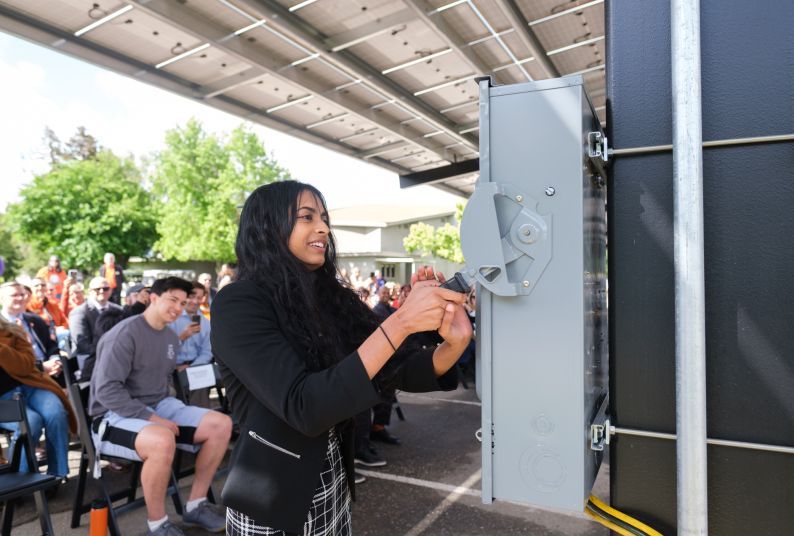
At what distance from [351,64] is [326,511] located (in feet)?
19.6

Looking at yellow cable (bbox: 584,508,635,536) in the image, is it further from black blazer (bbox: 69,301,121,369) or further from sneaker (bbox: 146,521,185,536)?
black blazer (bbox: 69,301,121,369)

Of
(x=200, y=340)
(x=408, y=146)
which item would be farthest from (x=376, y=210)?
(x=200, y=340)

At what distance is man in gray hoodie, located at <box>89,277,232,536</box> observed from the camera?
3.86m

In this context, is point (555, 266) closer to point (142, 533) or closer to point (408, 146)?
point (142, 533)

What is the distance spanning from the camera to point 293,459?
1646 mm

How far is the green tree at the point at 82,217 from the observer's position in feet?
147

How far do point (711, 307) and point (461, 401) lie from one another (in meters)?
7.10

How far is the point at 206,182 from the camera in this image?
38469mm

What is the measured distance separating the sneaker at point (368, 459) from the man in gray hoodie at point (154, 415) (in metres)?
1.47

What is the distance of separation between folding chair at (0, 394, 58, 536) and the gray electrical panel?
3.43 metres

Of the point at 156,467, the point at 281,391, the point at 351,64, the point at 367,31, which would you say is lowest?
the point at 156,467

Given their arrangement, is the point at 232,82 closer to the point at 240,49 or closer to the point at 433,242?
the point at 240,49

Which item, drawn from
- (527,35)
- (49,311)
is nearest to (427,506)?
(527,35)

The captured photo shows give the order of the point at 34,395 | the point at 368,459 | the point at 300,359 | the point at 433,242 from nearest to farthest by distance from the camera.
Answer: the point at 300,359 → the point at 34,395 → the point at 368,459 → the point at 433,242
